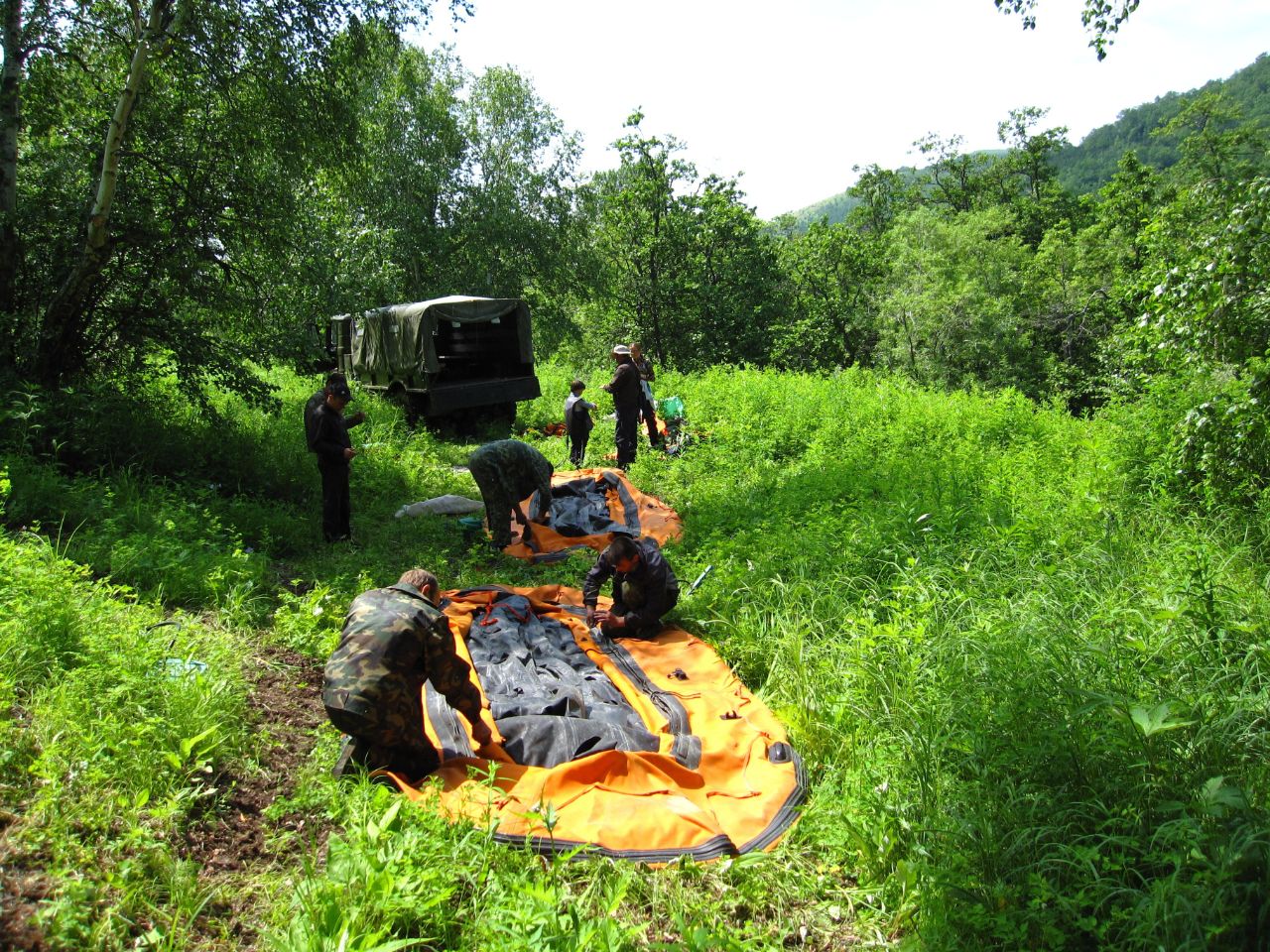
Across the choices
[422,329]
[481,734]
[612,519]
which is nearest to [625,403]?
[612,519]

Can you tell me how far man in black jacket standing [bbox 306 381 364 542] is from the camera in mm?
6961

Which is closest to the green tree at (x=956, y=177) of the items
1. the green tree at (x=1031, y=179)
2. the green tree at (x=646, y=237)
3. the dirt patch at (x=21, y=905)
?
the green tree at (x=1031, y=179)

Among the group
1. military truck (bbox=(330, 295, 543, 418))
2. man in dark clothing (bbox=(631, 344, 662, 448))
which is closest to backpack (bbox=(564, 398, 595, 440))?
man in dark clothing (bbox=(631, 344, 662, 448))

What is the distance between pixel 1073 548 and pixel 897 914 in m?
3.64

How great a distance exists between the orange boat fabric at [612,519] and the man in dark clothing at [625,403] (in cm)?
85

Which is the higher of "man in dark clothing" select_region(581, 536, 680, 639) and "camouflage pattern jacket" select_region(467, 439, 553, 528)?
"camouflage pattern jacket" select_region(467, 439, 553, 528)

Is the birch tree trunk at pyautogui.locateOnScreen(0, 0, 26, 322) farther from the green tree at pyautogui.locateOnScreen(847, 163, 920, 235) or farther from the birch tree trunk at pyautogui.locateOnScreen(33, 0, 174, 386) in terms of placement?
the green tree at pyautogui.locateOnScreen(847, 163, 920, 235)

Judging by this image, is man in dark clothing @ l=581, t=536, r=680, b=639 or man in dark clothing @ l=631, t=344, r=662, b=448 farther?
man in dark clothing @ l=631, t=344, r=662, b=448

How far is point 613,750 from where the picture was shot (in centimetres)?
361

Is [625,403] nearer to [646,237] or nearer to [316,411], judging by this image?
[316,411]

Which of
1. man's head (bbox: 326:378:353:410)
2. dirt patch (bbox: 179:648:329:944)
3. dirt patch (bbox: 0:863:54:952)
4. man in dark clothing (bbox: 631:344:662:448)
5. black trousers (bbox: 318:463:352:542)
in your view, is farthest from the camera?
man in dark clothing (bbox: 631:344:662:448)

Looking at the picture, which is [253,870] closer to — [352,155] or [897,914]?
[897,914]

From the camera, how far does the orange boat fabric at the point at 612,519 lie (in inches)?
291

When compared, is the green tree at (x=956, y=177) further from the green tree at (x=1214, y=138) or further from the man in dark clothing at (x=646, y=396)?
the man in dark clothing at (x=646, y=396)
